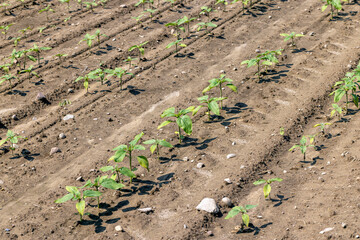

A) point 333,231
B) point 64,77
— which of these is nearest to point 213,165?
point 333,231

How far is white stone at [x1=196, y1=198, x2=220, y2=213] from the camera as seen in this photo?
5793 millimetres

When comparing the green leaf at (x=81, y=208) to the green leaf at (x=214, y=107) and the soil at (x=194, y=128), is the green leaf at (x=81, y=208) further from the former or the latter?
the green leaf at (x=214, y=107)

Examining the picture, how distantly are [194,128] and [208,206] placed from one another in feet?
6.46

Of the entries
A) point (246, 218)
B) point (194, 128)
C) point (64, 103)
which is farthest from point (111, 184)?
point (64, 103)

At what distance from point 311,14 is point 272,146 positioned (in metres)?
5.43

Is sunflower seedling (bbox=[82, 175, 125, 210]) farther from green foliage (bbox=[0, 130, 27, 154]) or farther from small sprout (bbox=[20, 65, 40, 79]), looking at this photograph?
small sprout (bbox=[20, 65, 40, 79])

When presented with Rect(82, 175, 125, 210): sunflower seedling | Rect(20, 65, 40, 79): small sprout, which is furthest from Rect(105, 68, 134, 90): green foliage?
Rect(82, 175, 125, 210): sunflower seedling

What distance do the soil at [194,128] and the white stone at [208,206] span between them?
0.06 m

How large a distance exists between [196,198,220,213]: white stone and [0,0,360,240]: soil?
0.18 feet

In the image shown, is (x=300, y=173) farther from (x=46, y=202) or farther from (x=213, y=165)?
(x=46, y=202)

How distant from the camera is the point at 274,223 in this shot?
5531mm

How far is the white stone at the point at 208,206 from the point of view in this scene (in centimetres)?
579

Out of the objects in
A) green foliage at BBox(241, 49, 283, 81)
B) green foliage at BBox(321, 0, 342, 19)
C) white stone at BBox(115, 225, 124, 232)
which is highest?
green foliage at BBox(321, 0, 342, 19)

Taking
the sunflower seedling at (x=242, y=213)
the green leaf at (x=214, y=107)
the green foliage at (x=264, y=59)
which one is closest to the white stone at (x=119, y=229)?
the sunflower seedling at (x=242, y=213)
